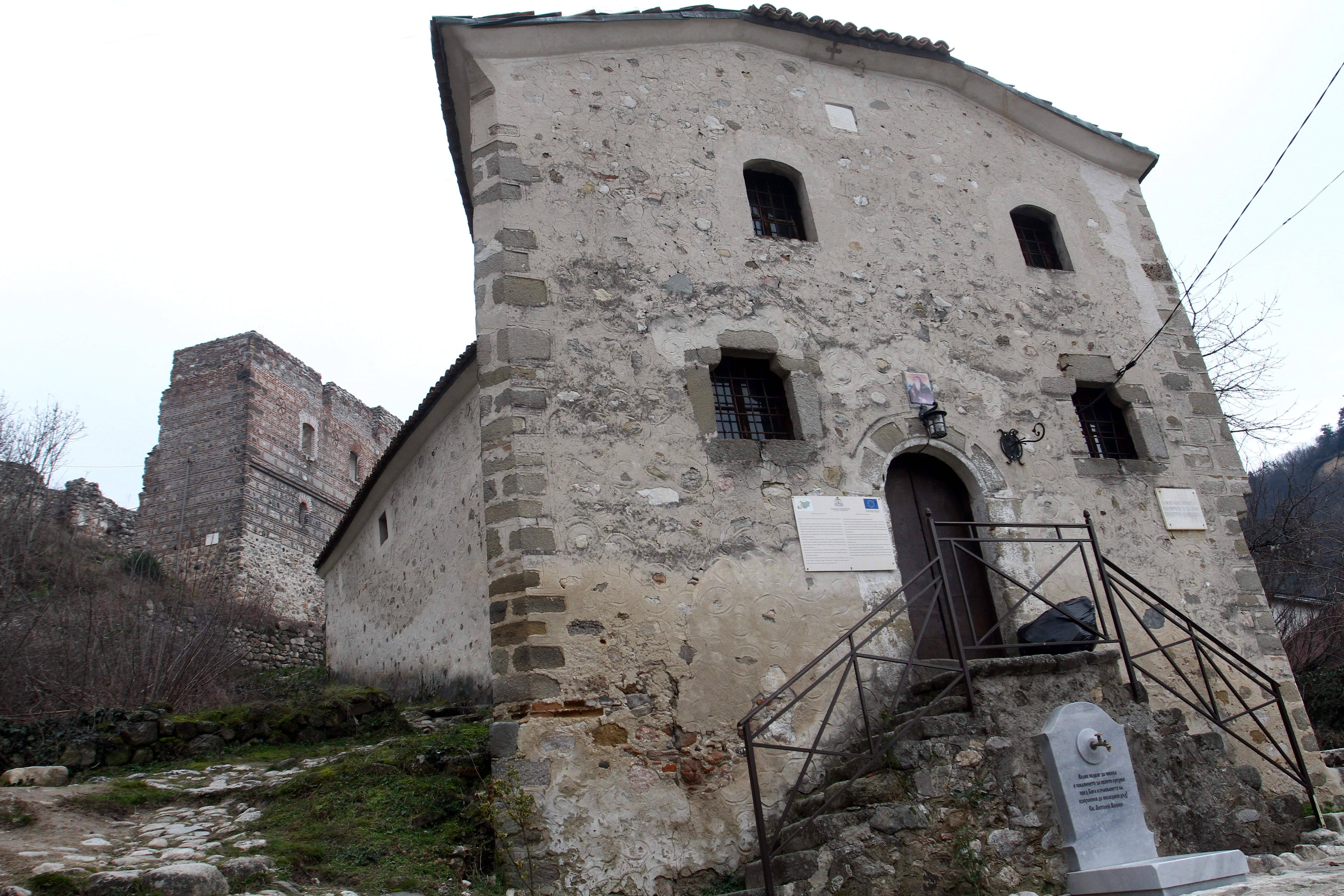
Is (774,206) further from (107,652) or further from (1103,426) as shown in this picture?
(107,652)

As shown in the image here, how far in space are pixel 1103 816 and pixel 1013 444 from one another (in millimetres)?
3363

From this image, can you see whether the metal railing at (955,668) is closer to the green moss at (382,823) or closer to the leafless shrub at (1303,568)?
the green moss at (382,823)

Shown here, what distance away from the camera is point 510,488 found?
621cm

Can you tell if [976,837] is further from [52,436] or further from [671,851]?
[52,436]

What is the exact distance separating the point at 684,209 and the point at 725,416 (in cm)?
188

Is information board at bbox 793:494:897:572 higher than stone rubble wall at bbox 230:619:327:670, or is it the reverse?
stone rubble wall at bbox 230:619:327:670

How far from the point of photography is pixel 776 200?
27.7 feet

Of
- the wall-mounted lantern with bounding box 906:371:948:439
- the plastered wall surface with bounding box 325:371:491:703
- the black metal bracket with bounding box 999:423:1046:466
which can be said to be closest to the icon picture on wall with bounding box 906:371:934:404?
the wall-mounted lantern with bounding box 906:371:948:439

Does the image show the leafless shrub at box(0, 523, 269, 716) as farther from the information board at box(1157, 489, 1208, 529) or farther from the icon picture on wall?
the information board at box(1157, 489, 1208, 529)

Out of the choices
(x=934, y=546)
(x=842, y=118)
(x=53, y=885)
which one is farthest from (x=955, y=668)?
(x=842, y=118)

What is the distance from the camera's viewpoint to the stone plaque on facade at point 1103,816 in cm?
477

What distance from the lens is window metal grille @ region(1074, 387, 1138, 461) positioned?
837 centimetres

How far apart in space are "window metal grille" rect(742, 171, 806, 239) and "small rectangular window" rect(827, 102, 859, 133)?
87 centimetres

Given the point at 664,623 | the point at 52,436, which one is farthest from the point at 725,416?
the point at 52,436
